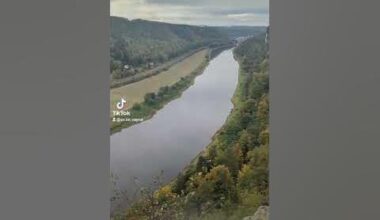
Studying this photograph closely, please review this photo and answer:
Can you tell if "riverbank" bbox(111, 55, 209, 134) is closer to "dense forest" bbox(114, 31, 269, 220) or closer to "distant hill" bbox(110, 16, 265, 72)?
"distant hill" bbox(110, 16, 265, 72)

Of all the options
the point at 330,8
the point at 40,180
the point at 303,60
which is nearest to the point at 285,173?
the point at 303,60

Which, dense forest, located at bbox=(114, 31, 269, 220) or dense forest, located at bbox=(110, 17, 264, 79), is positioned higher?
dense forest, located at bbox=(110, 17, 264, 79)

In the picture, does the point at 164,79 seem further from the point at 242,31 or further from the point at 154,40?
the point at 242,31

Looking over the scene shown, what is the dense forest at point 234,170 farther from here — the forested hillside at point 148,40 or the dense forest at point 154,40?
the forested hillside at point 148,40

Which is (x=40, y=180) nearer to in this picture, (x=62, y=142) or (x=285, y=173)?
(x=62, y=142)

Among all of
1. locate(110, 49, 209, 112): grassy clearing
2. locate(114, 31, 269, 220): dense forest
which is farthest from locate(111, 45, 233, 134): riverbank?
locate(114, 31, 269, 220): dense forest

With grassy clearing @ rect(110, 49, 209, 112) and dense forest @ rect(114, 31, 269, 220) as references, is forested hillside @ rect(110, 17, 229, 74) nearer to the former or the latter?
grassy clearing @ rect(110, 49, 209, 112)

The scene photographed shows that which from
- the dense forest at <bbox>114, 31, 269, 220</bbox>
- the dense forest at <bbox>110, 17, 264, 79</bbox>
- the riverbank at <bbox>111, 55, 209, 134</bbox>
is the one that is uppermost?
the dense forest at <bbox>110, 17, 264, 79</bbox>
